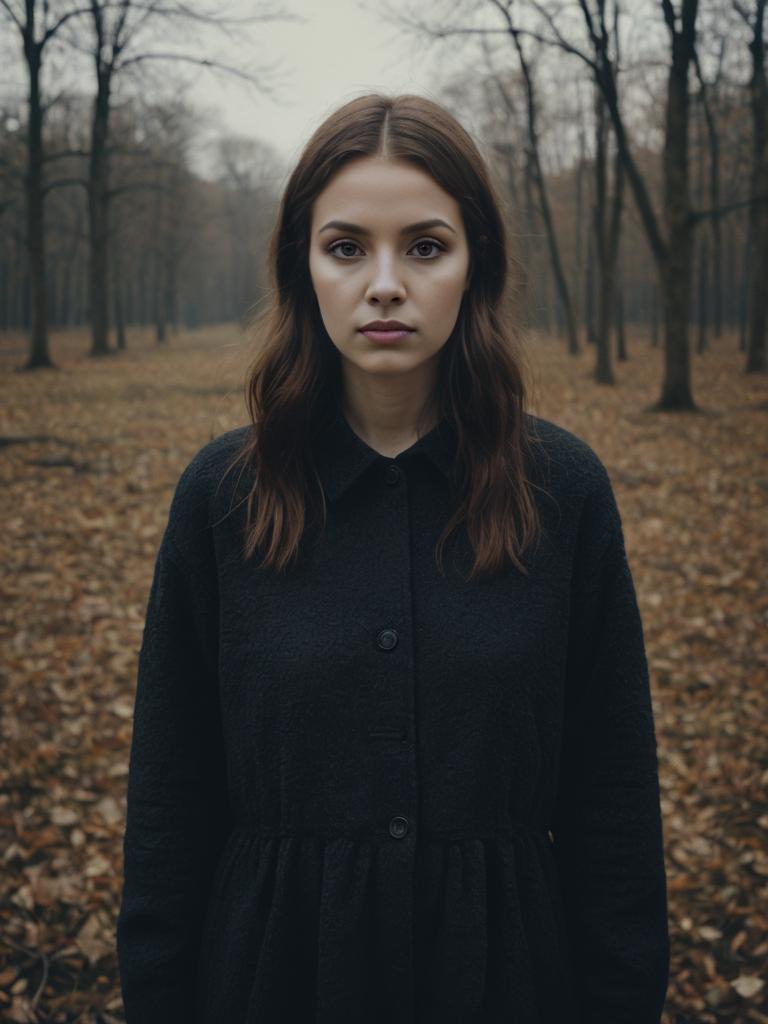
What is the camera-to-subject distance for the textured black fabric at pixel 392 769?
5.08 feet

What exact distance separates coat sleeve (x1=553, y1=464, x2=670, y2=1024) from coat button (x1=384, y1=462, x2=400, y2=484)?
1.28 ft

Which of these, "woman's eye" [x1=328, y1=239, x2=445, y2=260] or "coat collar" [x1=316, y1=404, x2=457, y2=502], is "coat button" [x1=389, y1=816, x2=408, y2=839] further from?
"woman's eye" [x1=328, y1=239, x2=445, y2=260]

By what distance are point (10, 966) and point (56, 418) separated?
9456mm

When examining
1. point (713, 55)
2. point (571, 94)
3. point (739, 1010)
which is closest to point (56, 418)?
point (739, 1010)

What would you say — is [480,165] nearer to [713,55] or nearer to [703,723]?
[703,723]

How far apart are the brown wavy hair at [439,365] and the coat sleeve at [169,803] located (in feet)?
0.64

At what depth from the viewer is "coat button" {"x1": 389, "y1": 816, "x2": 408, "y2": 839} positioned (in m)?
1.53

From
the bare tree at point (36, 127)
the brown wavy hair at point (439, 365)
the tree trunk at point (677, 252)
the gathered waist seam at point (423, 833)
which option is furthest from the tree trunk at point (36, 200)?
the gathered waist seam at point (423, 833)

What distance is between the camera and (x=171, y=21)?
14820 millimetres

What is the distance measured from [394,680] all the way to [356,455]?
0.46 m

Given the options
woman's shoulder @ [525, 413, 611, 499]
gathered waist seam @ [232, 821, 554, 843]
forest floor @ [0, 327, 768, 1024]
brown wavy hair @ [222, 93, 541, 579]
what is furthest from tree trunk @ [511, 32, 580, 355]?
gathered waist seam @ [232, 821, 554, 843]

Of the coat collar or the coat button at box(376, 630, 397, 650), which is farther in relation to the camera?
the coat collar

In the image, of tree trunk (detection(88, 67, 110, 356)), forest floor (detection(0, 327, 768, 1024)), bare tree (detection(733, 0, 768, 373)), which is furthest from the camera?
tree trunk (detection(88, 67, 110, 356))

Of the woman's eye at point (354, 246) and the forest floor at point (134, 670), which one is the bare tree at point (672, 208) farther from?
the woman's eye at point (354, 246)
